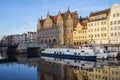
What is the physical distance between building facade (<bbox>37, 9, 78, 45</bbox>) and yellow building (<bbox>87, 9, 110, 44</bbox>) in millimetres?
13558

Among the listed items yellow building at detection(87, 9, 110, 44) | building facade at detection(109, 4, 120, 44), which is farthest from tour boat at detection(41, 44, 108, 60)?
yellow building at detection(87, 9, 110, 44)

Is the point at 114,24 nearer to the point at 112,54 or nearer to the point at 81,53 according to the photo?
the point at 112,54

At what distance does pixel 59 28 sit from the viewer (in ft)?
331

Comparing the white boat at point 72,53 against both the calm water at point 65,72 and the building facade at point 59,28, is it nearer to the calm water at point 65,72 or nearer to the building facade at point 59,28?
the calm water at point 65,72

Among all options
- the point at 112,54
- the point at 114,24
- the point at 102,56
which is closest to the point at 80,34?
the point at 114,24

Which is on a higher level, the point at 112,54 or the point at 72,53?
the point at 72,53

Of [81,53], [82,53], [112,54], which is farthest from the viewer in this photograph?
[81,53]

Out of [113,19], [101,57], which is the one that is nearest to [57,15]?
[113,19]

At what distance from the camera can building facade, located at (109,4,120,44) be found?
2842 inches

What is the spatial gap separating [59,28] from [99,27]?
81.6ft

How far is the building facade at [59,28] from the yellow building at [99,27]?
13.6 m

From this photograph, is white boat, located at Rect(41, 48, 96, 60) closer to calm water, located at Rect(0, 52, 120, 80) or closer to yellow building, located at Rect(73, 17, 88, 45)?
calm water, located at Rect(0, 52, 120, 80)

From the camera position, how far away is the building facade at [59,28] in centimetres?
9694

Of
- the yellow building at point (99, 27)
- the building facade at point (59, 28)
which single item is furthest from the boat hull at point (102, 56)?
the building facade at point (59, 28)
